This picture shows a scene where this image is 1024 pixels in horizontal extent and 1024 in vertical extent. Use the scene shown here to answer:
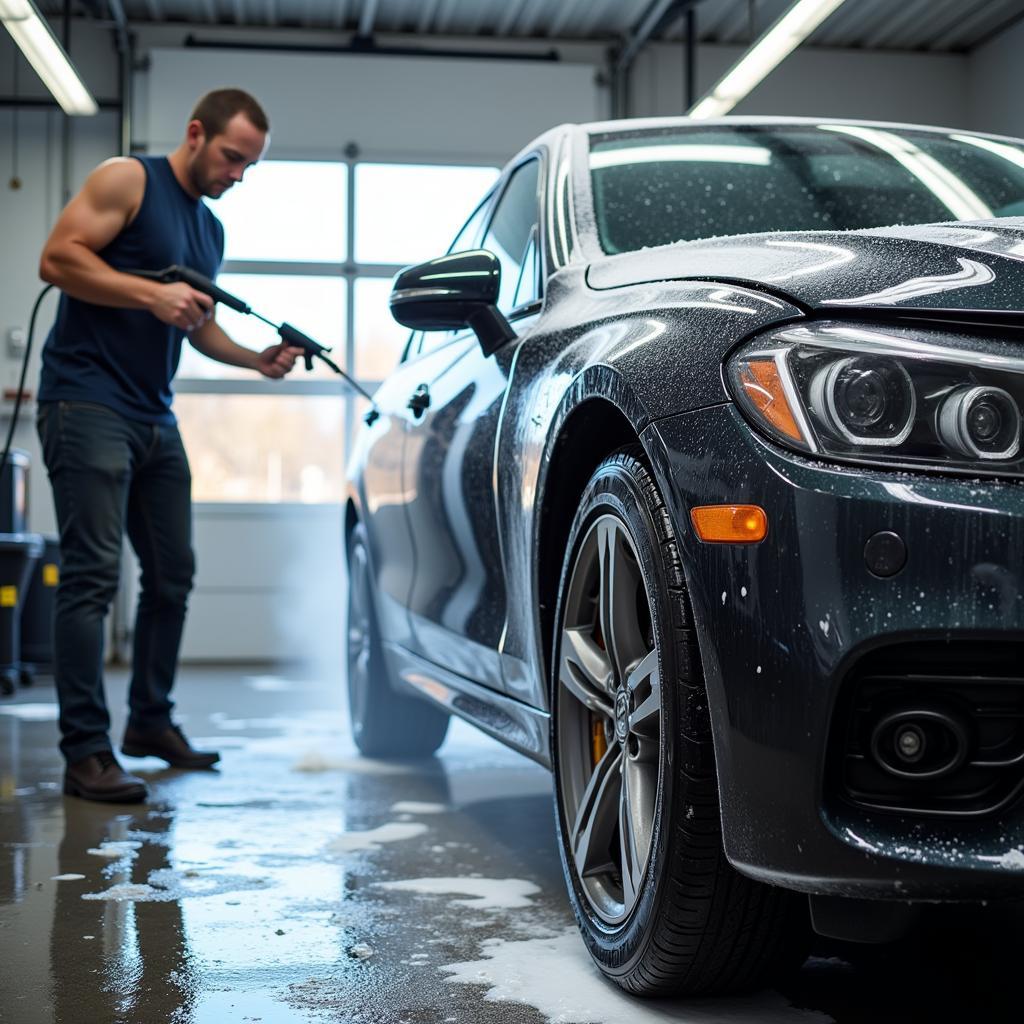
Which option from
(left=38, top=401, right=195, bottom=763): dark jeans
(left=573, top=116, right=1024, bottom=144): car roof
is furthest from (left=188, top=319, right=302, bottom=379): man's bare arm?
(left=573, top=116, right=1024, bottom=144): car roof

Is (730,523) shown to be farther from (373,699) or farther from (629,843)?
(373,699)

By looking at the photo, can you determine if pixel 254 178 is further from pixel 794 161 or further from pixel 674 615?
pixel 674 615

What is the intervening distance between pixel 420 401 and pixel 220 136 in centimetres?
125

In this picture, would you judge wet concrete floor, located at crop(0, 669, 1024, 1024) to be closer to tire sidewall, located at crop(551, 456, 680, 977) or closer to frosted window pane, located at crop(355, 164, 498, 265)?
tire sidewall, located at crop(551, 456, 680, 977)

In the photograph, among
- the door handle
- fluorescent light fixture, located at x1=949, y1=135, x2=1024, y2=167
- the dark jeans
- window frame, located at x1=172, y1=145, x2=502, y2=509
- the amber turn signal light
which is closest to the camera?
the amber turn signal light

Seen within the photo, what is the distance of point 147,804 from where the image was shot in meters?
3.74

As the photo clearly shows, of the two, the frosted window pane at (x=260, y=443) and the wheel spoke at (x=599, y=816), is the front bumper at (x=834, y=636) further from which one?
the frosted window pane at (x=260, y=443)

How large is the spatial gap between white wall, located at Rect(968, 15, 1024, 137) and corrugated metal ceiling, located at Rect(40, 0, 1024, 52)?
0.13 m

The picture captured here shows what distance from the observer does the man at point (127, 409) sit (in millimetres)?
3865

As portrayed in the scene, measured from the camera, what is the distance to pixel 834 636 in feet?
5.00

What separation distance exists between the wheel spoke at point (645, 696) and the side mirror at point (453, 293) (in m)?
1.00

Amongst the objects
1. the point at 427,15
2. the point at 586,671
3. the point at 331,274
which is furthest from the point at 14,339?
the point at 586,671

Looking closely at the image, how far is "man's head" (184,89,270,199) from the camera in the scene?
13.6 ft

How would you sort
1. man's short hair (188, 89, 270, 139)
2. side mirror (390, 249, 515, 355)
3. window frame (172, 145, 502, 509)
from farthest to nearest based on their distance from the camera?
1. window frame (172, 145, 502, 509)
2. man's short hair (188, 89, 270, 139)
3. side mirror (390, 249, 515, 355)
